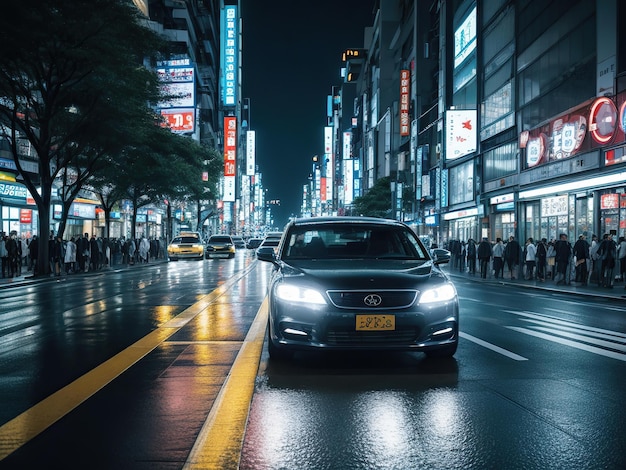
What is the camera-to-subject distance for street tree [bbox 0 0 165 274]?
21.0 meters

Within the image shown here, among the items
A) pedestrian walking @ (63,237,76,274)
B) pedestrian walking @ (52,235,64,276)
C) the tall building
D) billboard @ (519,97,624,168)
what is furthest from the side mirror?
pedestrian walking @ (63,237,76,274)

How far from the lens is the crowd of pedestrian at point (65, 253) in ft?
89.6

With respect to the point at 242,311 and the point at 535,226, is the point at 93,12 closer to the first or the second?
the point at 242,311

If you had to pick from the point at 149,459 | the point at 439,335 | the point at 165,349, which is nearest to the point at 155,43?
the point at 165,349

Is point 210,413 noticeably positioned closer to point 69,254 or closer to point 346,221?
point 346,221

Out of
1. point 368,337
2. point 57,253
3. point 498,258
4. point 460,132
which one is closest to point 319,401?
point 368,337

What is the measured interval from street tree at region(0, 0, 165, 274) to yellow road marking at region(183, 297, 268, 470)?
16679 mm

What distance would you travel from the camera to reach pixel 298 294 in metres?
6.78

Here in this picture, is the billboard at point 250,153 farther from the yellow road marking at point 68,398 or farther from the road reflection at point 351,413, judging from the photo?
the road reflection at point 351,413

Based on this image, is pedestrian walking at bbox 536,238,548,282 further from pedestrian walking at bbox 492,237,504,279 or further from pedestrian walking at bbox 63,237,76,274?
pedestrian walking at bbox 63,237,76,274

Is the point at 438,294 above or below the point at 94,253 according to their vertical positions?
below

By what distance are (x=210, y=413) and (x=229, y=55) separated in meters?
117

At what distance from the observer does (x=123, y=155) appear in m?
35.3

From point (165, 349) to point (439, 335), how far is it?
3.52 meters
